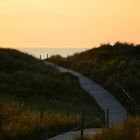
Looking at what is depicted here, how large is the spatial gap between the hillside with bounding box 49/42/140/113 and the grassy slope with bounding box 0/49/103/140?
2225 millimetres

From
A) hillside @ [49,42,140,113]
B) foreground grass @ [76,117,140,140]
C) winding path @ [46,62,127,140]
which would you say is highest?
hillside @ [49,42,140,113]

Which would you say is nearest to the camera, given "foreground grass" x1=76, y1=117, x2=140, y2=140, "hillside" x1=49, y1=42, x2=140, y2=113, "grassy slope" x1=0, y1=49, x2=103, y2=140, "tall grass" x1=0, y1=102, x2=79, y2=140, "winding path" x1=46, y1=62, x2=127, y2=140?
"foreground grass" x1=76, y1=117, x2=140, y2=140

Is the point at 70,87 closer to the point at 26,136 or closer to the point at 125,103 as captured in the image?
the point at 125,103

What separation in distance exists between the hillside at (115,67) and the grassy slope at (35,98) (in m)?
2.22

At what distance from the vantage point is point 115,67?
55719 mm

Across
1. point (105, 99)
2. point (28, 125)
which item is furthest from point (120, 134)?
point (105, 99)

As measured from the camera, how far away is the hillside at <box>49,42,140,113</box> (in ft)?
144

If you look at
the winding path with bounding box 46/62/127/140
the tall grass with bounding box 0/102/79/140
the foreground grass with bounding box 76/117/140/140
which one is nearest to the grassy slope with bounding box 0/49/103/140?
the tall grass with bounding box 0/102/79/140

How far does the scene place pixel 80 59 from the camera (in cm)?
6769

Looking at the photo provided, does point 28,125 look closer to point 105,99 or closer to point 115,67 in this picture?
point 105,99

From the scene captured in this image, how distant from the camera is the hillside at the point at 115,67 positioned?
4390 cm

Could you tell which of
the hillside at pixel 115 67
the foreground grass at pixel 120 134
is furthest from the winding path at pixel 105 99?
the foreground grass at pixel 120 134

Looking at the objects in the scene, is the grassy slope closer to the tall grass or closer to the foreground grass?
the tall grass

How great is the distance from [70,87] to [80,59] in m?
20.4
